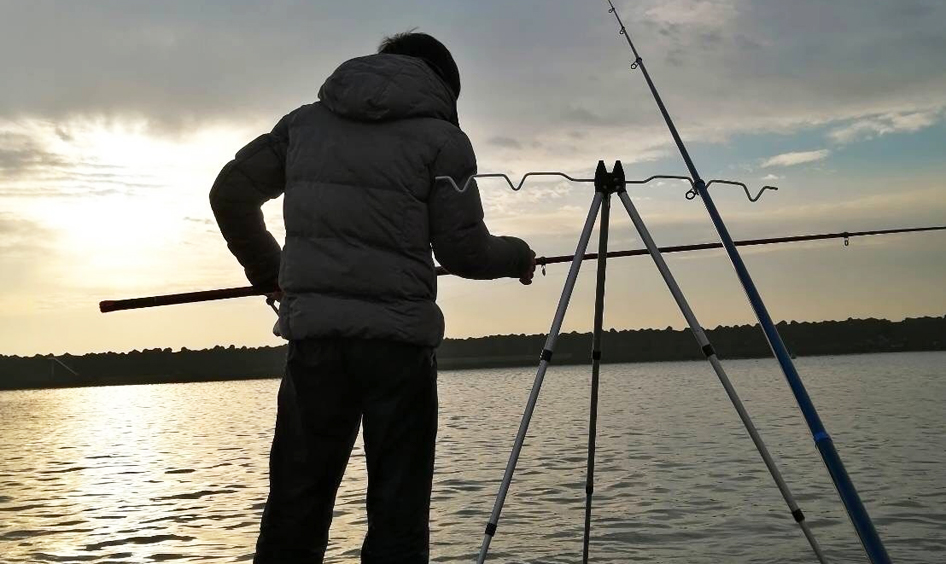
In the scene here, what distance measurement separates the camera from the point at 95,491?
45.9ft

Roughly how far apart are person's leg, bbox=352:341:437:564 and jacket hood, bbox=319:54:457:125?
0.79 metres

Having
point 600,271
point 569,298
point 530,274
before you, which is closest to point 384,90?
point 530,274

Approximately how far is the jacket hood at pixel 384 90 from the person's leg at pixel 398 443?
79 cm

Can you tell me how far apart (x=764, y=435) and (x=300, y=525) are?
19.5m

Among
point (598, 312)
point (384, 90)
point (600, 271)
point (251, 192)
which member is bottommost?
point (598, 312)

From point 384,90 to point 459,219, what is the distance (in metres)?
0.51

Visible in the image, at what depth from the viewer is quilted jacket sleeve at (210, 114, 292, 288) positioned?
3604mm

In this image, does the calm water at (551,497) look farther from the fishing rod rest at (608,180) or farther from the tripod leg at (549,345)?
the fishing rod rest at (608,180)

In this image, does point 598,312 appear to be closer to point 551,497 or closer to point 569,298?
point 569,298

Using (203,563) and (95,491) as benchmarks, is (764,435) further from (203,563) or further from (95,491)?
(203,563)

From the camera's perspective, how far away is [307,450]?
3391mm

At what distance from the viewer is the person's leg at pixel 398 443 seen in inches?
129

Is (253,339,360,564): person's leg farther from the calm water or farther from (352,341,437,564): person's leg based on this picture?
the calm water

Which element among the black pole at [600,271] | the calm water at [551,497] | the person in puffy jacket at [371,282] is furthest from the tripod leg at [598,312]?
the calm water at [551,497]
